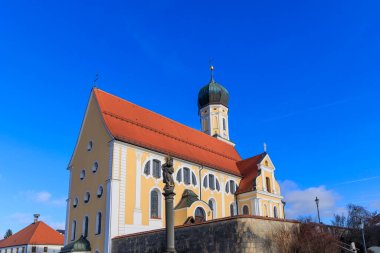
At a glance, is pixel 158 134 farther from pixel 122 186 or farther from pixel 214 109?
pixel 214 109

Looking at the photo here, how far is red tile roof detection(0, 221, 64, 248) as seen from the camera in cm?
5362

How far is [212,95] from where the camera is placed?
2003 inches

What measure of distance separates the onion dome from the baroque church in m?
11.2

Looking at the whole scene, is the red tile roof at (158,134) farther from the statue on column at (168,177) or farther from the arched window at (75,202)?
the statue on column at (168,177)

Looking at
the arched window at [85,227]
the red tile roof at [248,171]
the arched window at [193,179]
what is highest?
the red tile roof at [248,171]

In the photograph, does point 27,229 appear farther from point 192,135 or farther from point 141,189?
point 141,189

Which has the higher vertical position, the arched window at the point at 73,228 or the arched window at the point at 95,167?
the arched window at the point at 95,167

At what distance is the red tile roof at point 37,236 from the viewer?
176 ft

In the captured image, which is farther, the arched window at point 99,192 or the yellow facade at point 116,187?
the arched window at point 99,192

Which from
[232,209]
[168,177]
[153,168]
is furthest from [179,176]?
[168,177]

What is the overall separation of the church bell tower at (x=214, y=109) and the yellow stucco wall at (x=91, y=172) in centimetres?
2067

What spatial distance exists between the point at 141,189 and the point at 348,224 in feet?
53.7

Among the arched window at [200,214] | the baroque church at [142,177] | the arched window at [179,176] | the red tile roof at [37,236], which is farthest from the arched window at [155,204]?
the red tile roof at [37,236]

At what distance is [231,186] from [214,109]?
49.4 ft
